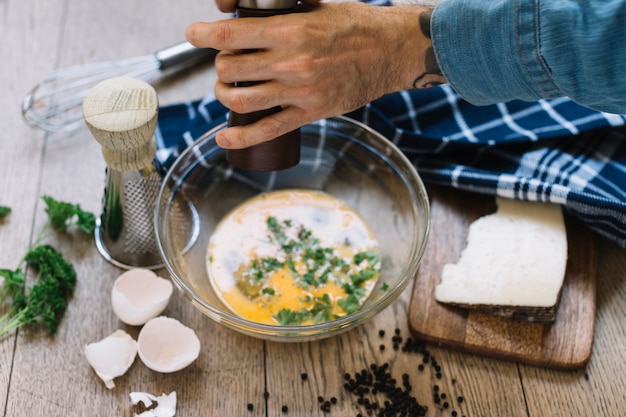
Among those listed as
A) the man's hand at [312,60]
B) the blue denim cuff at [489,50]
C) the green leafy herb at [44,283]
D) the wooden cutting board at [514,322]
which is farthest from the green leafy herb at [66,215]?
the blue denim cuff at [489,50]

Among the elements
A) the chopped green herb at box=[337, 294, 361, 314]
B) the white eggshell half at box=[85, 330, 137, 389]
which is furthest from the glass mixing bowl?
the white eggshell half at box=[85, 330, 137, 389]

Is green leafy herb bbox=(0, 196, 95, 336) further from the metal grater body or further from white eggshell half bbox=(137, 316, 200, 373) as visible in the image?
white eggshell half bbox=(137, 316, 200, 373)

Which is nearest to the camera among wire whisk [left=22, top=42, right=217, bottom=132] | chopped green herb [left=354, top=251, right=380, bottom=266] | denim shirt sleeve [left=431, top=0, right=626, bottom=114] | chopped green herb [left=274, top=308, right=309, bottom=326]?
denim shirt sleeve [left=431, top=0, right=626, bottom=114]

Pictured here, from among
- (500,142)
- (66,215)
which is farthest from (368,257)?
(66,215)

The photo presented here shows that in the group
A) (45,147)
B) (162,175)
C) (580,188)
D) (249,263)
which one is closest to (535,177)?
(580,188)

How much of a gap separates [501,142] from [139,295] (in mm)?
789

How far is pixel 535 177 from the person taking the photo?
1.51 m

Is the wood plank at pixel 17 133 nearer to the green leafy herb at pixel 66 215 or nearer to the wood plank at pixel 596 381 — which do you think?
the green leafy herb at pixel 66 215

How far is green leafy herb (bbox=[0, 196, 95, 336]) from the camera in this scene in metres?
1.32

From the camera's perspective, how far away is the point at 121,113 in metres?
1.21

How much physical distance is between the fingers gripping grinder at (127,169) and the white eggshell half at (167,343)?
0.17m

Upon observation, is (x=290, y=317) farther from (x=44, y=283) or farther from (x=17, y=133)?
(x=17, y=133)


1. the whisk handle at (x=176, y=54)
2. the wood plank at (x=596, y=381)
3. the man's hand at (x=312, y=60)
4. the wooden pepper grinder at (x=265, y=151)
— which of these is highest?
the man's hand at (x=312, y=60)

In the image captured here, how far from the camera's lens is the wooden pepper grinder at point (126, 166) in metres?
1.21
